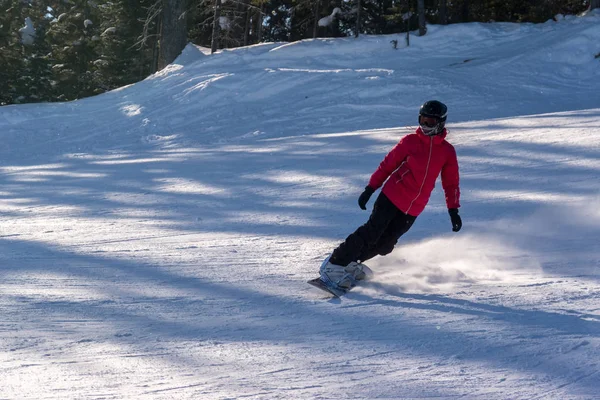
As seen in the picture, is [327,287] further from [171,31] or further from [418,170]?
[171,31]

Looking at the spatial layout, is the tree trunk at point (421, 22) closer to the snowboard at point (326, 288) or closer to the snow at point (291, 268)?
the snow at point (291, 268)

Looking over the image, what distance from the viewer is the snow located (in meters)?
3.85

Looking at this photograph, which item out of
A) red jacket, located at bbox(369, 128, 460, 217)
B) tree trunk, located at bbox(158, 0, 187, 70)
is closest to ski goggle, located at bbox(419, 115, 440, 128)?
red jacket, located at bbox(369, 128, 460, 217)

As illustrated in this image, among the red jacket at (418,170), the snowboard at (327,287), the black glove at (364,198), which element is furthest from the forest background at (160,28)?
the snowboard at (327,287)

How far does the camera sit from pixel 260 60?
65.7 ft

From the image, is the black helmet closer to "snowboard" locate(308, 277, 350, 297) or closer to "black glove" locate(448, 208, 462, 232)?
"black glove" locate(448, 208, 462, 232)

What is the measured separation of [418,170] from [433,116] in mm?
451

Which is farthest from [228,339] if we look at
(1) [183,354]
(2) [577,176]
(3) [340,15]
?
(3) [340,15]

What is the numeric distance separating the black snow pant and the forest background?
17.8m

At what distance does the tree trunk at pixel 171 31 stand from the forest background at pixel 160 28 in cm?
3

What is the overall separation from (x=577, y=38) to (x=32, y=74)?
2668 centimetres

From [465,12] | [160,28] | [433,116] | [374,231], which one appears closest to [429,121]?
[433,116]

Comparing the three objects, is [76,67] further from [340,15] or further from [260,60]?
[260,60]

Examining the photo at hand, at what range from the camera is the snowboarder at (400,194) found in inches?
205
